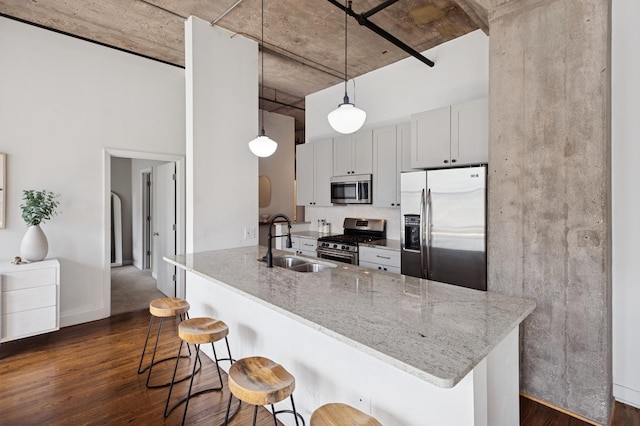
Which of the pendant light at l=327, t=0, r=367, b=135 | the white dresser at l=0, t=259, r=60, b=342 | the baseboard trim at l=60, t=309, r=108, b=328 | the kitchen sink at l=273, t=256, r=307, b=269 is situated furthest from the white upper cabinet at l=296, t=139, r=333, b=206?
the white dresser at l=0, t=259, r=60, b=342

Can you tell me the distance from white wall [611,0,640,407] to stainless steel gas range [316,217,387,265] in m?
2.45

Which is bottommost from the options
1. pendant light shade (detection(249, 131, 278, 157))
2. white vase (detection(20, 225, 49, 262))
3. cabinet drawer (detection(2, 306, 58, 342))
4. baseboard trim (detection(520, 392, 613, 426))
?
baseboard trim (detection(520, 392, 613, 426))

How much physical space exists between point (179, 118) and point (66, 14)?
1.57m

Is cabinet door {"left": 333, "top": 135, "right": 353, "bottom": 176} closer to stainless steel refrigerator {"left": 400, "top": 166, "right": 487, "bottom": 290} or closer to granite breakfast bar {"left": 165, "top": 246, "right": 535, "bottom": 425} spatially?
stainless steel refrigerator {"left": 400, "top": 166, "right": 487, "bottom": 290}

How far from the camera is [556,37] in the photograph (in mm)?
2053

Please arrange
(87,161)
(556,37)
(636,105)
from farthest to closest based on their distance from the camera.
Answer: (87,161)
(636,105)
(556,37)

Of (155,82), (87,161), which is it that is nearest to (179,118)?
(155,82)

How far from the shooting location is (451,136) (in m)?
3.29

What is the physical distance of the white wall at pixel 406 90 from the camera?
3527mm

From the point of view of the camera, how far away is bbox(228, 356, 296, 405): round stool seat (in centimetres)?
146

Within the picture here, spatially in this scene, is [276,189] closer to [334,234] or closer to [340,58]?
[334,234]

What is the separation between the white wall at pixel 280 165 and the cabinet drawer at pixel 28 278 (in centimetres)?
344

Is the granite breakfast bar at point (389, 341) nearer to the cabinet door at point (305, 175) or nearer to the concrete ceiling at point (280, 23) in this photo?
the concrete ceiling at point (280, 23)

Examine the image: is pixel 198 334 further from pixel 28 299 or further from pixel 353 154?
pixel 353 154
